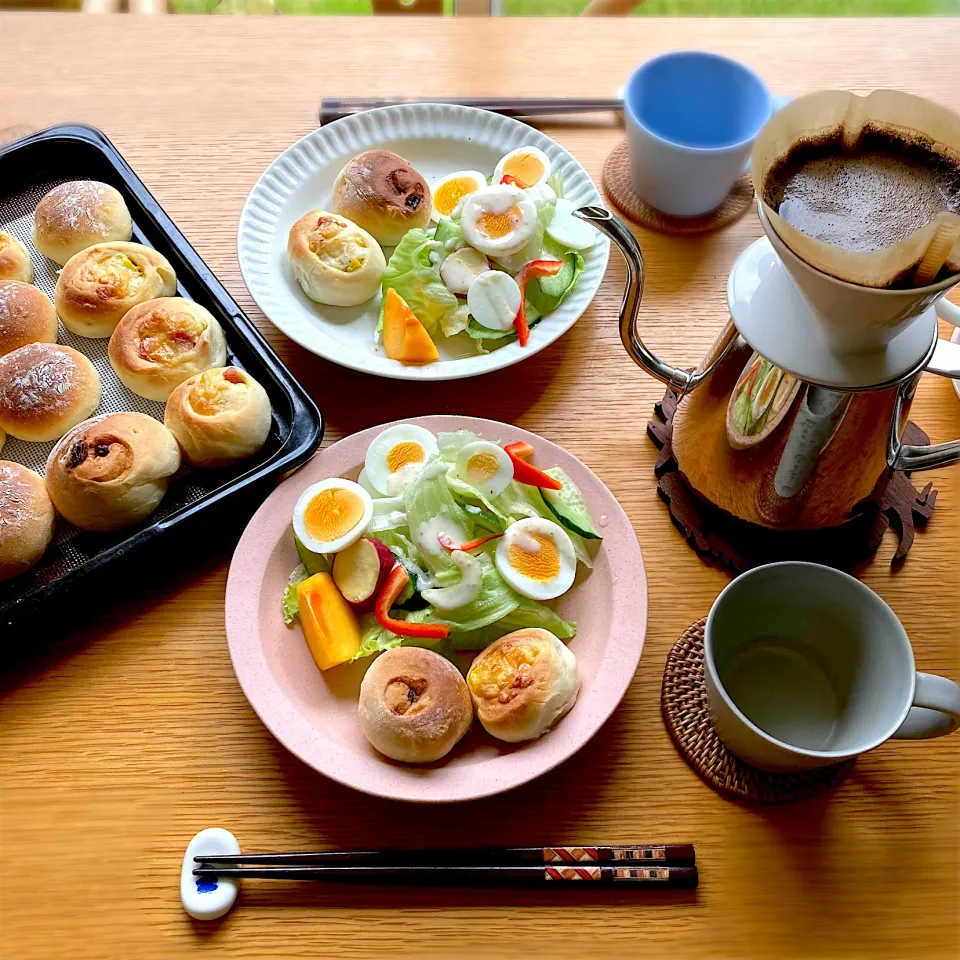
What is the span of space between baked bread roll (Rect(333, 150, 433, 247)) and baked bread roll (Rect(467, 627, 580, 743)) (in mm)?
793

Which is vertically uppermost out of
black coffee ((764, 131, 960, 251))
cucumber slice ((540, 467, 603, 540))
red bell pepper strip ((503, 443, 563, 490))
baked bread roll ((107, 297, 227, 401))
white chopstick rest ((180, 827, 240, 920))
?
black coffee ((764, 131, 960, 251))

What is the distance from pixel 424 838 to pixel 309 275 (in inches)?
35.2

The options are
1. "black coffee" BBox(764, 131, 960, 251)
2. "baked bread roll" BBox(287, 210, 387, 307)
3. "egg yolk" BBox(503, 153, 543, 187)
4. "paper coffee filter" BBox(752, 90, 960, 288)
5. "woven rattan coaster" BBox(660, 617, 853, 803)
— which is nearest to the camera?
"paper coffee filter" BBox(752, 90, 960, 288)

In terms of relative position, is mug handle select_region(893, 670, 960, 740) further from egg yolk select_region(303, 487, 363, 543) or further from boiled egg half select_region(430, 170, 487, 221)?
boiled egg half select_region(430, 170, 487, 221)

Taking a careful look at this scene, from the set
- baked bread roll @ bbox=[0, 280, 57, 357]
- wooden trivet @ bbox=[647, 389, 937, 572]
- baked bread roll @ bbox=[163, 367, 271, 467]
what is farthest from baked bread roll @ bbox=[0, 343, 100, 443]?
wooden trivet @ bbox=[647, 389, 937, 572]

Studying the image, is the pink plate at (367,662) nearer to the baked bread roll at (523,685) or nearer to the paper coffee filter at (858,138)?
the baked bread roll at (523,685)

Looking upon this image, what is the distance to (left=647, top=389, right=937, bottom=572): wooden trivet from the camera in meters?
1.23

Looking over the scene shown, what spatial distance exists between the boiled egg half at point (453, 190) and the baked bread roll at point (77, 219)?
0.55 m

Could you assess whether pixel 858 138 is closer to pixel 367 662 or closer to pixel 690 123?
pixel 690 123

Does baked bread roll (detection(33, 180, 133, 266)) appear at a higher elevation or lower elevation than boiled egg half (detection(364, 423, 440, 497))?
higher

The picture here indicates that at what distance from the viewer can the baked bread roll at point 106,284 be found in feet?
4.56

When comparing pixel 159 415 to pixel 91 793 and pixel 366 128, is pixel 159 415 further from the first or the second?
pixel 366 128

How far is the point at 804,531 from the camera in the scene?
1.21 meters

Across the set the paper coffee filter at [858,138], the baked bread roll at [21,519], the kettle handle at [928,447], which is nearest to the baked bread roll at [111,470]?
the baked bread roll at [21,519]
